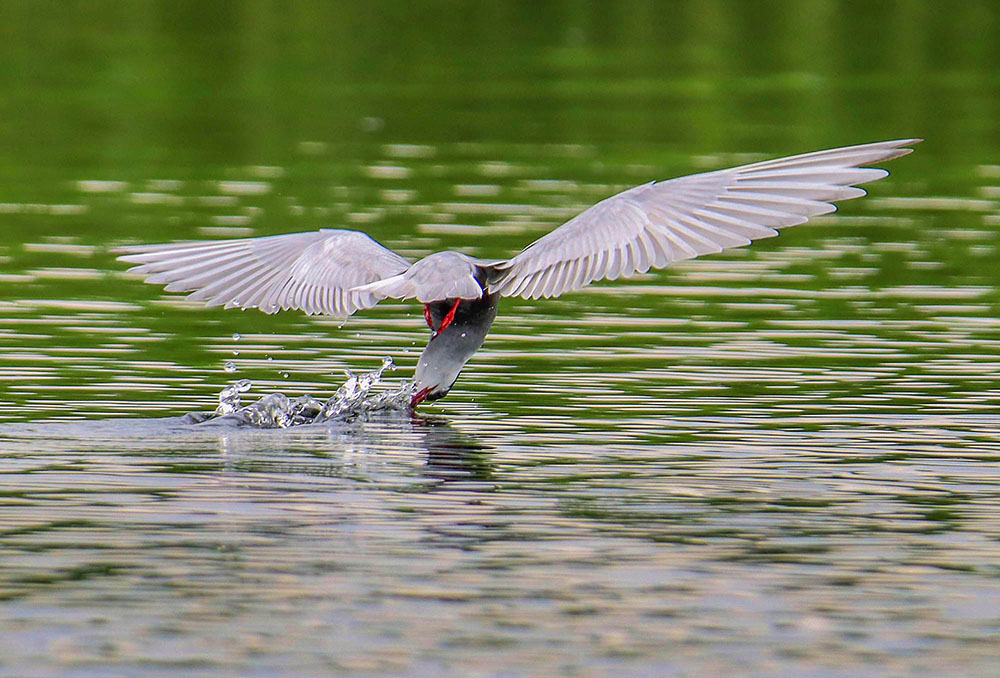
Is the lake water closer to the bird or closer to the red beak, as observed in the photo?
the red beak

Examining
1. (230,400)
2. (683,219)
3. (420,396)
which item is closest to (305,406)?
(230,400)

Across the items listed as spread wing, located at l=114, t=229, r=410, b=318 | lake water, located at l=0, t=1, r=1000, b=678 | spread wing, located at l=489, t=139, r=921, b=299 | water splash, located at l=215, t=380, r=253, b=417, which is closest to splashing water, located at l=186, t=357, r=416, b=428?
water splash, located at l=215, t=380, r=253, b=417

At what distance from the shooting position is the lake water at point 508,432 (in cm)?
815

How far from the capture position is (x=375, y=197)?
25.1m

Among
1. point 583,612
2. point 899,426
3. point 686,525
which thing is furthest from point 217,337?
point 583,612

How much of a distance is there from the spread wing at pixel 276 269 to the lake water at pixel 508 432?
2.50ft

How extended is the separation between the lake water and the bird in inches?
29.2

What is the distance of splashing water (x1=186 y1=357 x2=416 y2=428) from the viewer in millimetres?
12883

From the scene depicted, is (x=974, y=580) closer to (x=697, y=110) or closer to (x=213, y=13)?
(x=697, y=110)

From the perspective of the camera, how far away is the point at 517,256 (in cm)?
1209

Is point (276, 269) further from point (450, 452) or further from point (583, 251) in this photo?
point (583, 251)

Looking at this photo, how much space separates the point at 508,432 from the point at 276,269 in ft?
6.46

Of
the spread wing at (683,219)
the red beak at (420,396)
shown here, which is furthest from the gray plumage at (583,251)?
the red beak at (420,396)

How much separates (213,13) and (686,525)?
49.3m
